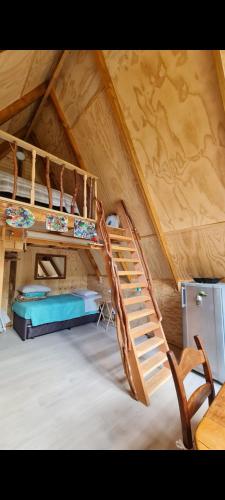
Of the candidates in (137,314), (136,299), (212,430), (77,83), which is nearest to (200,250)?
(136,299)

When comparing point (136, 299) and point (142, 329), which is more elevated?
point (136, 299)

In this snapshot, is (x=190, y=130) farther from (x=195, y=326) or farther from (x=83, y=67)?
(x=195, y=326)

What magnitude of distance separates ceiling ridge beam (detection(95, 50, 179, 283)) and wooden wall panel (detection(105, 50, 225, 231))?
6cm

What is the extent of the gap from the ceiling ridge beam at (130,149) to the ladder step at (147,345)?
1251mm

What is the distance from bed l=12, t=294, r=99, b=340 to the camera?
3.49 metres

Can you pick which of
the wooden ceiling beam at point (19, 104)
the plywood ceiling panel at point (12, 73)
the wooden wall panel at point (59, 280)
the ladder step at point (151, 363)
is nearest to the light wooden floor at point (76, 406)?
the ladder step at point (151, 363)

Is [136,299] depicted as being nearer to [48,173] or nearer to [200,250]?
[200,250]

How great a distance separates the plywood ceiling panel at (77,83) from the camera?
2521 mm

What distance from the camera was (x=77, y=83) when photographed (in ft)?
9.24

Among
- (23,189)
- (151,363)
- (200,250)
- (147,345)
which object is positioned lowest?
(151,363)

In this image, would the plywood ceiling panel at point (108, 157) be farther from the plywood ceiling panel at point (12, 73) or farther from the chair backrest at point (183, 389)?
the chair backrest at point (183, 389)

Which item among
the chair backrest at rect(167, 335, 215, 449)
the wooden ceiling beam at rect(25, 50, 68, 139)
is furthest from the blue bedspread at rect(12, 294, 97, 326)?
the wooden ceiling beam at rect(25, 50, 68, 139)

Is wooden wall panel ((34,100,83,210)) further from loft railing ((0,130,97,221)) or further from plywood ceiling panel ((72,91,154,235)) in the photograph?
loft railing ((0,130,97,221))

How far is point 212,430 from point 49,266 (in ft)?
16.1
